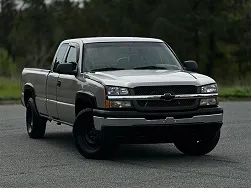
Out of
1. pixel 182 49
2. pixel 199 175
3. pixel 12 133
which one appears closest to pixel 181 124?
pixel 199 175

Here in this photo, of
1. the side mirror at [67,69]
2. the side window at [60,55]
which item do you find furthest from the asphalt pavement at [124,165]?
the side window at [60,55]

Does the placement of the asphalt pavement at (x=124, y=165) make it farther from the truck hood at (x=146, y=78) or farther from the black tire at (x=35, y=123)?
the truck hood at (x=146, y=78)

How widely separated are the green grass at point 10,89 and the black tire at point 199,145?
1586cm

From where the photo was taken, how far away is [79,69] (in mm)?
11805

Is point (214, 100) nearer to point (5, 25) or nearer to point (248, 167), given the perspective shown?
point (248, 167)

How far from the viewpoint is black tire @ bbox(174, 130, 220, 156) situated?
37.1 feet

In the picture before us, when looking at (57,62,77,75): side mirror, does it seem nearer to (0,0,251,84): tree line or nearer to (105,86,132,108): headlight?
(105,86,132,108): headlight

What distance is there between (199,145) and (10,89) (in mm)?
21929

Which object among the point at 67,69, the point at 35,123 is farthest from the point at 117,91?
the point at 35,123

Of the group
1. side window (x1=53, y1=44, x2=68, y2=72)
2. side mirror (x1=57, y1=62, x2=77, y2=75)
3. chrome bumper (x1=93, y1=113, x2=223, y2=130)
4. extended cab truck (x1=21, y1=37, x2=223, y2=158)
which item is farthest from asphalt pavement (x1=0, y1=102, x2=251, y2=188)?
side window (x1=53, y1=44, x2=68, y2=72)

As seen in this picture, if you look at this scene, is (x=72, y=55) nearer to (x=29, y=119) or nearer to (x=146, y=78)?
(x=146, y=78)

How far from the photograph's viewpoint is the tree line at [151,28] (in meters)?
55.1

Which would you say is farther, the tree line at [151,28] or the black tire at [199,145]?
the tree line at [151,28]

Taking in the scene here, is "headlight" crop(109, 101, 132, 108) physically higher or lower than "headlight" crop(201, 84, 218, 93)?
lower
